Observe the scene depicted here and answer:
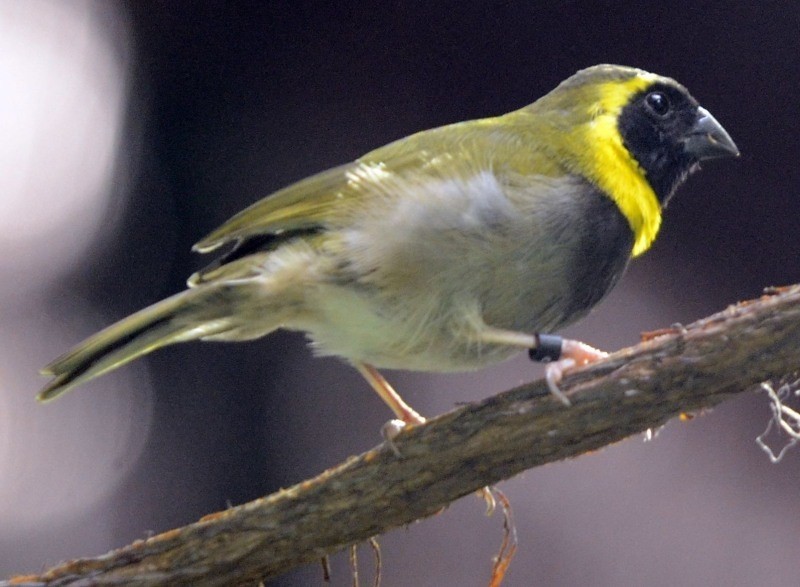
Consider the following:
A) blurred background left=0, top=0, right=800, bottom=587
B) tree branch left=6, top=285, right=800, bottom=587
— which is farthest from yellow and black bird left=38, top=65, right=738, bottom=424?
blurred background left=0, top=0, right=800, bottom=587

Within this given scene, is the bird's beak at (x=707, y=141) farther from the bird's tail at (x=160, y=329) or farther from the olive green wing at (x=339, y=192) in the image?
the bird's tail at (x=160, y=329)

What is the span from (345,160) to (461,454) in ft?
5.58

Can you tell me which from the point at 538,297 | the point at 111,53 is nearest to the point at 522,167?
the point at 538,297

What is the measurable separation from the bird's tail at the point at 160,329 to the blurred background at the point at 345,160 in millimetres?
1018

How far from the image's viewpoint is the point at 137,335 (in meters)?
2.36

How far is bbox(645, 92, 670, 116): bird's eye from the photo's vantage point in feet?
9.06

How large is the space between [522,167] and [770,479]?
1.36m

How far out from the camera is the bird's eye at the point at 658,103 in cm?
276

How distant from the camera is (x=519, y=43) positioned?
334 centimetres

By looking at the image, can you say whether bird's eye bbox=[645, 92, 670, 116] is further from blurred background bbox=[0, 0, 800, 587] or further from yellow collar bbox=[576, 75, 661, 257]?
blurred background bbox=[0, 0, 800, 587]

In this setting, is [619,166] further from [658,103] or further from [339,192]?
[339,192]

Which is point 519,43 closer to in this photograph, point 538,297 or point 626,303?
point 626,303

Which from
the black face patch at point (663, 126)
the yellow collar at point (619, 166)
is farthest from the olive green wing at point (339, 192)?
the black face patch at point (663, 126)

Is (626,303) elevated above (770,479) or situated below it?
above
